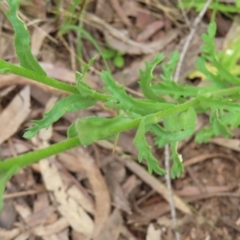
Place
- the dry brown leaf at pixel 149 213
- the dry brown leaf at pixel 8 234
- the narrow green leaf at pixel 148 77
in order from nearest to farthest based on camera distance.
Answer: the narrow green leaf at pixel 148 77 < the dry brown leaf at pixel 8 234 < the dry brown leaf at pixel 149 213

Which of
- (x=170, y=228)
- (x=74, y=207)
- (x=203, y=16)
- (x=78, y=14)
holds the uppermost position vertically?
(x=78, y=14)

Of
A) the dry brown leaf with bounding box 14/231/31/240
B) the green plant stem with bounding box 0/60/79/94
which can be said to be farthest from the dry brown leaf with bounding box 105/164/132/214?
the green plant stem with bounding box 0/60/79/94

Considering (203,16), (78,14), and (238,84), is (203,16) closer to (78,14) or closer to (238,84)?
(78,14)

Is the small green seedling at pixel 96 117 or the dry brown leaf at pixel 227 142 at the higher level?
the small green seedling at pixel 96 117

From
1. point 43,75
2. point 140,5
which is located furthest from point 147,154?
point 140,5

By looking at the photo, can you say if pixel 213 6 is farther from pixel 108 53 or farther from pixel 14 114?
pixel 14 114

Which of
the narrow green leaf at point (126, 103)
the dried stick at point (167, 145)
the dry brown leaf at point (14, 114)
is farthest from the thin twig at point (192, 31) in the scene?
the narrow green leaf at point (126, 103)

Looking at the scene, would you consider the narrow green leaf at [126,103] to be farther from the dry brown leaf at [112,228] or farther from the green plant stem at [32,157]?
the dry brown leaf at [112,228]
